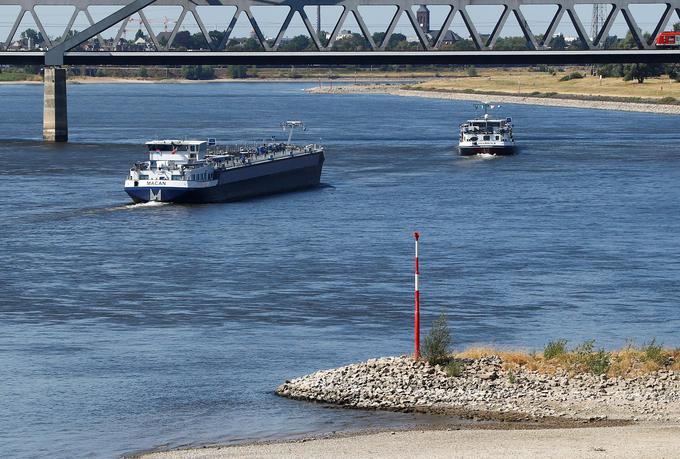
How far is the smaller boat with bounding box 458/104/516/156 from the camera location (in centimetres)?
12962

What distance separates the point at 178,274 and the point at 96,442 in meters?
28.6

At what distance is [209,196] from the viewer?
9144cm

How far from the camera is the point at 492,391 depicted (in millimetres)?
34031

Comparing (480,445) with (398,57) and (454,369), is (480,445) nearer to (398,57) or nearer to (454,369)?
(454,369)

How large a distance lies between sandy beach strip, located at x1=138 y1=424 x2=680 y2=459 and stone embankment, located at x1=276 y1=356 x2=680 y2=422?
1.51 meters

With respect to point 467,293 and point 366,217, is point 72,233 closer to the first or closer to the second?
point 366,217

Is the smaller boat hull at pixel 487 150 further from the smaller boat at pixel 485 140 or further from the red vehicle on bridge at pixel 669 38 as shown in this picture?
the red vehicle on bridge at pixel 669 38

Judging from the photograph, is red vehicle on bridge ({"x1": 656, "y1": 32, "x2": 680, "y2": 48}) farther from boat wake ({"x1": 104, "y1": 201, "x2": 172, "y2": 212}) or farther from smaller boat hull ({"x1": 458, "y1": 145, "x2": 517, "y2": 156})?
boat wake ({"x1": 104, "y1": 201, "x2": 172, "y2": 212})

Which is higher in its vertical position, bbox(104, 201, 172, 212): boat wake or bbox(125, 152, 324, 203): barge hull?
bbox(125, 152, 324, 203): barge hull

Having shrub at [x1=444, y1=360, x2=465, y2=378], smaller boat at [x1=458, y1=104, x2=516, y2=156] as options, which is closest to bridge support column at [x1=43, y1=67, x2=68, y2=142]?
smaller boat at [x1=458, y1=104, x2=516, y2=156]

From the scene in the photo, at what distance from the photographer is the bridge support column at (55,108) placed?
487 ft

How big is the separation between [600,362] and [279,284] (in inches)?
948

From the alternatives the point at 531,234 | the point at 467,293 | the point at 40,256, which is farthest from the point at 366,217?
the point at 467,293

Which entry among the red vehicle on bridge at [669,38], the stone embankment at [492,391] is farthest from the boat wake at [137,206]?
the red vehicle on bridge at [669,38]
